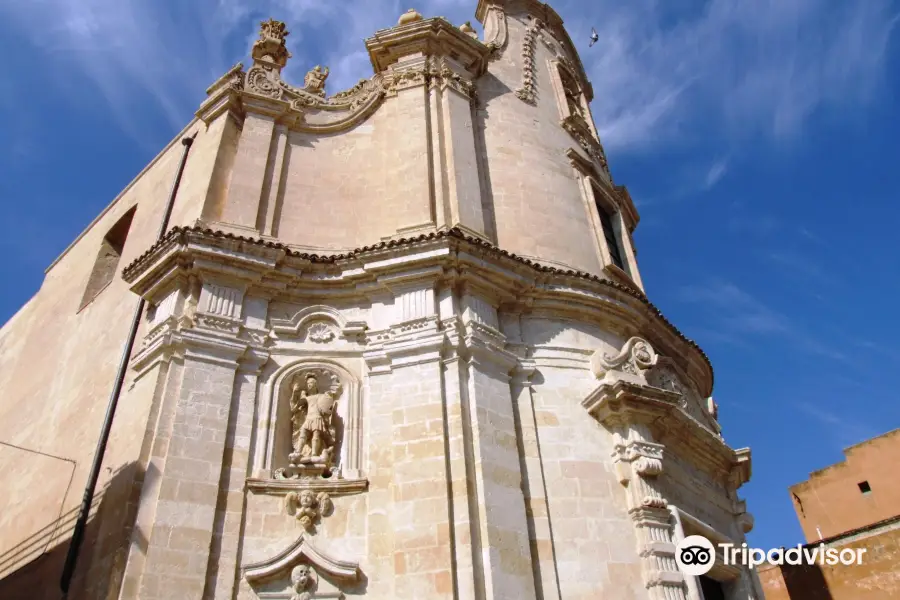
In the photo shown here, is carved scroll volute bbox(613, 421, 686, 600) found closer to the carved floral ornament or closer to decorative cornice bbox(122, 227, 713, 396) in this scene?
decorative cornice bbox(122, 227, 713, 396)

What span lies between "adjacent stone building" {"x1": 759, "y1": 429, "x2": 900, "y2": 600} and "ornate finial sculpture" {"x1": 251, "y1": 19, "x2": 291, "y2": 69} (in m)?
16.9

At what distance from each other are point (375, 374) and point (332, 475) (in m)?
1.56

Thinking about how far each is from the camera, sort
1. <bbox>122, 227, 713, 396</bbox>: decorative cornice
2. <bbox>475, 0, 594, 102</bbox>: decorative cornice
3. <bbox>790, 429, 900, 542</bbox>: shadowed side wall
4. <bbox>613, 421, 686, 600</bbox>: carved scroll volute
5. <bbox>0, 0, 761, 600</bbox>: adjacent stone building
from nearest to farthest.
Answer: <bbox>0, 0, 761, 600</bbox>: adjacent stone building
<bbox>613, 421, 686, 600</bbox>: carved scroll volute
<bbox>122, 227, 713, 396</bbox>: decorative cornice
<bbox>475, 0, 594, 102</bbox>: decorative cornice
<bbox>790, 429, 900, 542</bbox>: shadowed side wall

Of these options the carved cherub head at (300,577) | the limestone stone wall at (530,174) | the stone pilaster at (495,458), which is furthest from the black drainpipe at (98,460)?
the limestone stone wall at (530,174)

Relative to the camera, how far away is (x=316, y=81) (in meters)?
16.3

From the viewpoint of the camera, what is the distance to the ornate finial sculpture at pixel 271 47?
15758 mm

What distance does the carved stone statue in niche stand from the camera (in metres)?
10.4

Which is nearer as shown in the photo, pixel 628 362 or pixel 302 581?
pixel 302 581

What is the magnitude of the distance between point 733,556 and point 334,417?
6741 millimetres

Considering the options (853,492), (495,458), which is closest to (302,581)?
(495,458)

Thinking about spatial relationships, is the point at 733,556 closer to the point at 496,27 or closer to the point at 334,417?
the point at 334,417

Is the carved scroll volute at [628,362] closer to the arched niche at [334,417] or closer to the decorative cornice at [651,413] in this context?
the decorative cornice at [651,413]

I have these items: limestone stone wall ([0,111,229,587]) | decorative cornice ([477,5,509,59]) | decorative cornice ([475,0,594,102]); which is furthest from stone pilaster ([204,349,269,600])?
decorative cornice ([475,0,594,102])

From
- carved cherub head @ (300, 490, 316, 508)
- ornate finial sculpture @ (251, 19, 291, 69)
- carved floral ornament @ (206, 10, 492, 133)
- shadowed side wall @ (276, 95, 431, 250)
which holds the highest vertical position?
ornate finial sculpture @ (251, 19, 291, 69)
